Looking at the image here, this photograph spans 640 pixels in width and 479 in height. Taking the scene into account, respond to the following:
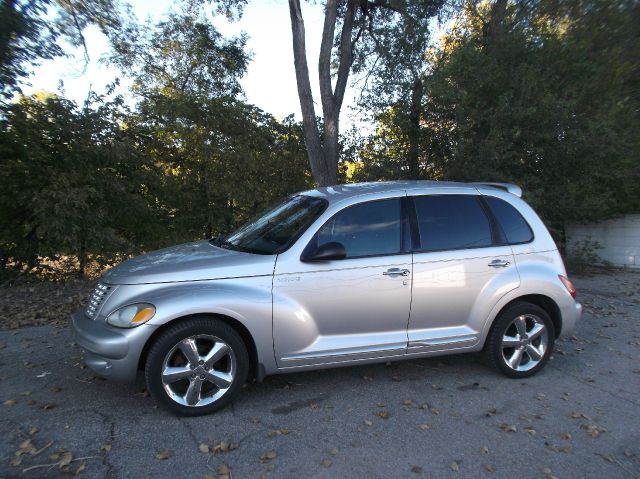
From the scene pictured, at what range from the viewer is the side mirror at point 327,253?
4.06m

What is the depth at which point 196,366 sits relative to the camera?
3.78 m

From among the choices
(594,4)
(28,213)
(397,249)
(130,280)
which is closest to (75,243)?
(28,213)

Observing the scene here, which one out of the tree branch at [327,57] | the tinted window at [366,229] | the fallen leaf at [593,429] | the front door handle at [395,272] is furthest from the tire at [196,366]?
the tree branch at [327,57]

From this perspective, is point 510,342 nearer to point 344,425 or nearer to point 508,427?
point 508,427

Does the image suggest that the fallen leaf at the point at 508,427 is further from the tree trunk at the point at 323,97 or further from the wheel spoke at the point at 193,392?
the tree trunk at the point at 323,97

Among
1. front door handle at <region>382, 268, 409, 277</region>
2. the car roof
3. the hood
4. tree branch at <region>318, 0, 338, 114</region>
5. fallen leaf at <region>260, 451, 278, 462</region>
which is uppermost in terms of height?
tree branch at <region>318, 0, 338, 114</region>

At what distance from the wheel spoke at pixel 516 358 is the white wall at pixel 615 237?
863 cm

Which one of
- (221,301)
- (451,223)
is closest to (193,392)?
(221,301)

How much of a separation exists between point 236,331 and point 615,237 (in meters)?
11.1

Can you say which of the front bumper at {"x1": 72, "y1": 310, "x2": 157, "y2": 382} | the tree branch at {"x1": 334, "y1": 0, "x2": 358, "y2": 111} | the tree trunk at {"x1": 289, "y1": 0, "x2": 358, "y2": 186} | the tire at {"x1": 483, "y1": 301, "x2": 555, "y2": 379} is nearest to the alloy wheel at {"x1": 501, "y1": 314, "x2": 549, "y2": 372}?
the tire at {"x1": 483, "y1": 301, "x2": 555, "y2": 379}

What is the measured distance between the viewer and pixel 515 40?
1046cm

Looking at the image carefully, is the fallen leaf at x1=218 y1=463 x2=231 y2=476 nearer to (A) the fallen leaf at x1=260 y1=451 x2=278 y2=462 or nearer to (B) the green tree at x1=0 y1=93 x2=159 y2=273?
(A) the fallen leaf at x1=260 y1=451 x2=278 y2=462

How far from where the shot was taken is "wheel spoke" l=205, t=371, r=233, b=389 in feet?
12.5

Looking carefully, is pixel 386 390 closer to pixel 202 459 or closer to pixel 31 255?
pixel 202 459
